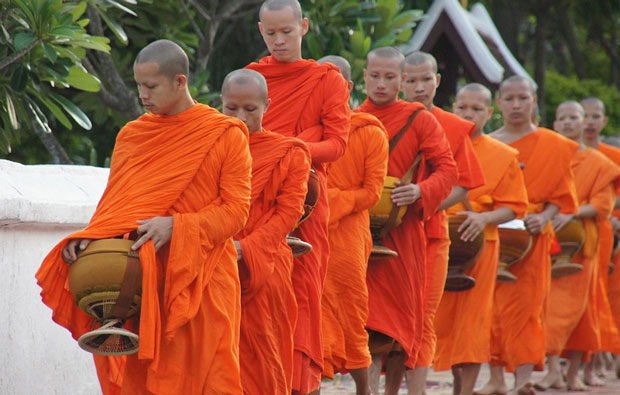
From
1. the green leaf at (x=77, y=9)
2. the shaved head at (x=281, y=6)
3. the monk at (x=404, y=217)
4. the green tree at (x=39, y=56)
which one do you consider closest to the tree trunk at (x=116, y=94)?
the green tree at (x=39, y=56)

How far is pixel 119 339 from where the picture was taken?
497 centimetres

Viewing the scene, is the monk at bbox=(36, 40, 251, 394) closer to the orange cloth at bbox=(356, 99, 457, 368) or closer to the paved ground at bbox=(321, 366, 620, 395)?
the orange cloth at bbox=(356, 99, 457, 368)

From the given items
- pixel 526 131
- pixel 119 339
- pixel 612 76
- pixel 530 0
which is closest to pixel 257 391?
pixel 119 339

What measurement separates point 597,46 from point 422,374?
24962 mm

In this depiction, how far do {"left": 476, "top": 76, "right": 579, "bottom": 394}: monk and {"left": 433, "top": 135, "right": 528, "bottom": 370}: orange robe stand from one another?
42cm

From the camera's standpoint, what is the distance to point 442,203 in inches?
322

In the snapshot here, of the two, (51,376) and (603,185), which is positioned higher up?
(603,185)

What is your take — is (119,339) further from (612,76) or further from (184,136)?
(612,76)

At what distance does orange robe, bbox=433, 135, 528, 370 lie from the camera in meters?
8.77

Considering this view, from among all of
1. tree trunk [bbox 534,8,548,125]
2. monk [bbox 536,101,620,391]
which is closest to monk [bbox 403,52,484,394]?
monk [bbox 536,101,620,391]

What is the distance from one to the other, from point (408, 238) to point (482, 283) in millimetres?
1361

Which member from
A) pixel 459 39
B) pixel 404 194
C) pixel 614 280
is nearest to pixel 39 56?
pixel 404 194

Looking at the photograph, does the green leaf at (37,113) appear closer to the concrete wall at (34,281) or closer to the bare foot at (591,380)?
the concrete wall at (34,281)

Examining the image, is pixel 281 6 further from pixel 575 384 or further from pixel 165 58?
pixel 575 384
